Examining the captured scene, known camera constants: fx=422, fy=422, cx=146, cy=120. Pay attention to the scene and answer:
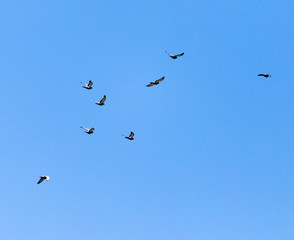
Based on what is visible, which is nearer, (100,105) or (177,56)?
(177,56)

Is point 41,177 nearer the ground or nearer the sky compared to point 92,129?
nearer the ground

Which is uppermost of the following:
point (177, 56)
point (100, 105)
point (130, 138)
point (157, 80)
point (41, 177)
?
point (177, 56)

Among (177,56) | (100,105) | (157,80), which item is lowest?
(100,105)

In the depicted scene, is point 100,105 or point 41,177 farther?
point 100,105

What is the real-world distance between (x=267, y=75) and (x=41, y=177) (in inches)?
Answer: 2118

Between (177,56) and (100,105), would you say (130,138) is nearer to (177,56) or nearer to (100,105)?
(100,105)

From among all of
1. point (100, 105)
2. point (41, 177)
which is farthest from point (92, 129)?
point (41, 177)

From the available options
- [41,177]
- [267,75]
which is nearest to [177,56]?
[267,75]

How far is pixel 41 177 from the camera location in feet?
292

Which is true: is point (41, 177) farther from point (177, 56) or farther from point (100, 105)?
point (177, 56)

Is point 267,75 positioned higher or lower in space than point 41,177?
higher

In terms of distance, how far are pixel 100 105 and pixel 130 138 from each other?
10610mm

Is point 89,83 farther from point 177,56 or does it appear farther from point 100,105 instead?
point 177,56

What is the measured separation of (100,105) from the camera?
3885 inches
